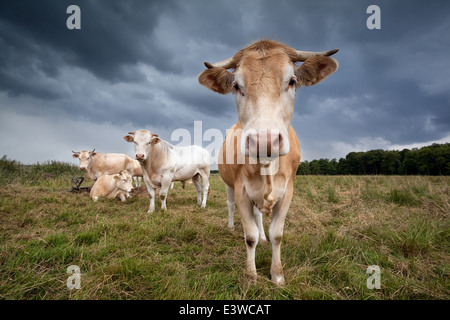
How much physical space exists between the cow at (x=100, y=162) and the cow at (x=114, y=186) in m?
4.07

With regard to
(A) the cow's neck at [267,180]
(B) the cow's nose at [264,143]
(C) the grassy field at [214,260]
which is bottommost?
(C) the grassy field at [214,260]

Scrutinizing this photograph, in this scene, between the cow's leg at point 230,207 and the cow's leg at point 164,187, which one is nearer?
the cow's leg at point 230,207

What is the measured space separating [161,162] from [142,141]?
0.94m

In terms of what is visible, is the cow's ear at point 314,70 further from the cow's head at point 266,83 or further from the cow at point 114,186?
the cow at point 114,186

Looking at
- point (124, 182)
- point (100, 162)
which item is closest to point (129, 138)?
point (124, 182)

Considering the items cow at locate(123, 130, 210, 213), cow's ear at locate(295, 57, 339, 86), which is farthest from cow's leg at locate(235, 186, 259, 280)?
cow at locate(123, 130, 210, 213)

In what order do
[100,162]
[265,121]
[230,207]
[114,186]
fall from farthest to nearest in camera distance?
[100,162]
[114,186]
[230,207]
[265,121]

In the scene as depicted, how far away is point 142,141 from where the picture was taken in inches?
276

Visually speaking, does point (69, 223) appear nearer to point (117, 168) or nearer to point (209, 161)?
point (209, 161)

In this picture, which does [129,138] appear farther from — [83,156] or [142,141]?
[83,156]

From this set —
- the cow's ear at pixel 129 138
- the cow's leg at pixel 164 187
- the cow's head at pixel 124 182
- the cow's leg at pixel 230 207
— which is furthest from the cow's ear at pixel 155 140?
the cow's leg at pixel 230 207

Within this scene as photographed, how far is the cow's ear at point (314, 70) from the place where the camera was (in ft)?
8.29

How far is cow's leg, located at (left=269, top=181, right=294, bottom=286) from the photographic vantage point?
8.30ft
